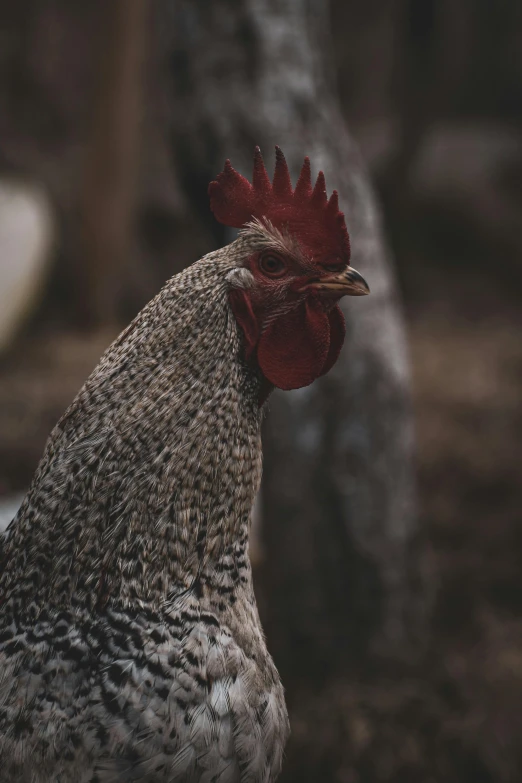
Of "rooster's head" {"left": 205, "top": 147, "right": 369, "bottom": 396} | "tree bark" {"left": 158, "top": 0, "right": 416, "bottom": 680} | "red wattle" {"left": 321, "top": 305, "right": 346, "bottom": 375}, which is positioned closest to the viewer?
"rooster's head" {"left": 205, "top": 147, "right": 369, "bottom": 396}

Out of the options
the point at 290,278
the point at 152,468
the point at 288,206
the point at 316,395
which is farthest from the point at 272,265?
the point at 316,395

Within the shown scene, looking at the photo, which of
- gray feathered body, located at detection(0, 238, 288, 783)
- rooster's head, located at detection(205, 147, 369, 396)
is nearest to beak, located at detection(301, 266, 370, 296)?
rooster's head, located at detection(205, 147, 369, 396)

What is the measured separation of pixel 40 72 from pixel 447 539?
24.3 feet

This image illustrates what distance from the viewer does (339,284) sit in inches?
75.4

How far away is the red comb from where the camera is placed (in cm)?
193

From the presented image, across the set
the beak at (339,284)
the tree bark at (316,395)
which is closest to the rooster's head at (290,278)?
the beak at (339,284)

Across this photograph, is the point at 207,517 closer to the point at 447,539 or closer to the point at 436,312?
the point at 447,539

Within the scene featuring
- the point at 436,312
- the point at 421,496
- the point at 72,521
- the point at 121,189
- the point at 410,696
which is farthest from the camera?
the point at 436,312

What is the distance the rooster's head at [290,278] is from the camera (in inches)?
74.6

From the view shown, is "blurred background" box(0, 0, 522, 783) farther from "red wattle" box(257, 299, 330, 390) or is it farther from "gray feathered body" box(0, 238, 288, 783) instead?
"red wattle" box(257, 299, 330, 390)

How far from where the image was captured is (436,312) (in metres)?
9.13

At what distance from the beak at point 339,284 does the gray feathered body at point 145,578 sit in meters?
0.19

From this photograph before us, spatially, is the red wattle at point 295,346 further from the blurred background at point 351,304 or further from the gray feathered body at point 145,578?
the blurred background at point 351,304

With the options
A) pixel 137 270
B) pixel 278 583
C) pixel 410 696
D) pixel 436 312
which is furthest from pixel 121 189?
pixel 410 696
